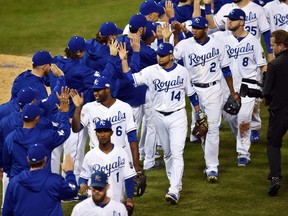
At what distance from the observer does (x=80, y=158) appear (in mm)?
13312

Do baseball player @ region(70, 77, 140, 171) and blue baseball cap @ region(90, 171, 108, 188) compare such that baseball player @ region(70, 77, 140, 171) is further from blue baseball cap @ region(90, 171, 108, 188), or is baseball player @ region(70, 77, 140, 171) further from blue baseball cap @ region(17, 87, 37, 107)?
blue baseball cap @ region(90, 171, 108, 188)

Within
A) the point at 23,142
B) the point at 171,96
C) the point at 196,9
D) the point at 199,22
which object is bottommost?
the point at 23,142

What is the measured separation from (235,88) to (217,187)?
1719mm

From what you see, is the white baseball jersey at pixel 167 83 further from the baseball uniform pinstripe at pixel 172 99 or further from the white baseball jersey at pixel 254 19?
the white baseball jersey at pixel 254 19

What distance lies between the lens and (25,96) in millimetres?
11391

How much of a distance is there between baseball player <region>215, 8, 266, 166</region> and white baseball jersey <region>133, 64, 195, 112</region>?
1.51 m

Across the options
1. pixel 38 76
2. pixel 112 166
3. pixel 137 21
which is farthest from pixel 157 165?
pixel 112 166

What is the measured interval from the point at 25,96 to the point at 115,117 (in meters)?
1.05

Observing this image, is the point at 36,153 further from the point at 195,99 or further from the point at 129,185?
the point at 195,99

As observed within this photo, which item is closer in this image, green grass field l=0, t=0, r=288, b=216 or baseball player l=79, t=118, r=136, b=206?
baseball player l=79, t=118, r=136, b=206

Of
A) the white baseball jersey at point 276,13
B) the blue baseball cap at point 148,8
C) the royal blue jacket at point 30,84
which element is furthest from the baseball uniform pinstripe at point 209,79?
the white baseball jersey at point 276,13

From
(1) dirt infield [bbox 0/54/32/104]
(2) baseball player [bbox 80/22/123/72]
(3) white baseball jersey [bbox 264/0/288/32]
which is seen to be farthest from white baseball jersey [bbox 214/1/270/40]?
(1) dirt infield [bbox 0/54/32/104]

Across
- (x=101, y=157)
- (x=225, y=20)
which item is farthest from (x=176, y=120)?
(x=225, y=20)

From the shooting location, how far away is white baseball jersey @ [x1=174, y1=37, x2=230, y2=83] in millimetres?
13281
